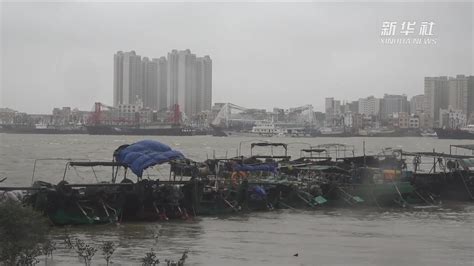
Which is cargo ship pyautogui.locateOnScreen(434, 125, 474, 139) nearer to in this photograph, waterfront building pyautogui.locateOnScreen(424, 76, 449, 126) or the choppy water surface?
waterfront building pyautogui.locateOnScreen(424, 76, 449, 126)

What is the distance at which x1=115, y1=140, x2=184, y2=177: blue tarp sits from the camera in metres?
17.8

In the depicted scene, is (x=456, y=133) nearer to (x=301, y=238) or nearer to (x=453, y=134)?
(x=453, y=134)

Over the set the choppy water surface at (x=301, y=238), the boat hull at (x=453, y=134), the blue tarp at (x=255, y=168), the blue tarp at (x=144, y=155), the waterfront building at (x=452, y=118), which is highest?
the waterfront building at (x=452, y=118)

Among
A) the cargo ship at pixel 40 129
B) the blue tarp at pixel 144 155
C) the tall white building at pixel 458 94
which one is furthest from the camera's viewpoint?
the cargo ship at pixel 40 129

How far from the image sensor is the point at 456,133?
332ft

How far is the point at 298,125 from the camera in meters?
146

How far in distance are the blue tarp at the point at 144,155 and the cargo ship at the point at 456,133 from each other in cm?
8466

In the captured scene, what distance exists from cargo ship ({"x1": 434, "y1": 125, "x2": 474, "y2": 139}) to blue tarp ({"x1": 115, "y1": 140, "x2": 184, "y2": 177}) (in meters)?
84.7

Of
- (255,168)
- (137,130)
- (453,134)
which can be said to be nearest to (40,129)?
(137,130)

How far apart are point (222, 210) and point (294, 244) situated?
17.1 ft

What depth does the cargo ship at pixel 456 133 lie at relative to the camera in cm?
9547

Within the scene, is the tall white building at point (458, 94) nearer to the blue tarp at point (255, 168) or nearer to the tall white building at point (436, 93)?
the tall white building at point (436, 93)

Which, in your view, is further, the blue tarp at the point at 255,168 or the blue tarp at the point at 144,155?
the blue tarp at the point at 255,168

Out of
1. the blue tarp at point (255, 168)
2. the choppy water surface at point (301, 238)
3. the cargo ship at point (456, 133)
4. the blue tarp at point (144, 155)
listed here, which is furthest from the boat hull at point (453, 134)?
the blue tarp at point (144, 155)
